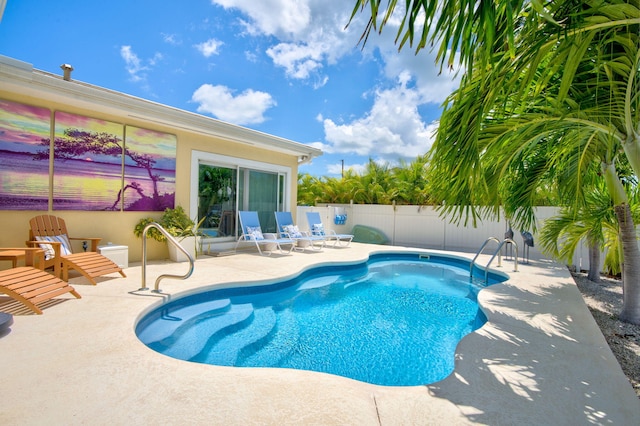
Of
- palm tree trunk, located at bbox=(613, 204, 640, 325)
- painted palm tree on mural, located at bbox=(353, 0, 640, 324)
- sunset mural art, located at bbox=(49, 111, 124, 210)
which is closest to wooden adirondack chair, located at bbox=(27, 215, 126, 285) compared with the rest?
sunset mural art, located at bbox=(49, 111, 124, 210)

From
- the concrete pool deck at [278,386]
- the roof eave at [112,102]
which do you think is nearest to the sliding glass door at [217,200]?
the roof eave at [112,102]

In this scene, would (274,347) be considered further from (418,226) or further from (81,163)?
(418,226)

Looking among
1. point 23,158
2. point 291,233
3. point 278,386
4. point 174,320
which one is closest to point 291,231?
point 291,233

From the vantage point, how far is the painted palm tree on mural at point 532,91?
71.0 inches

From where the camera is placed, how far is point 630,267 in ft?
15.3

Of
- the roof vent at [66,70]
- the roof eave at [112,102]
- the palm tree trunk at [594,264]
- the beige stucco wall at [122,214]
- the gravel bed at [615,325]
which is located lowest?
the gravel bed at [615,325]

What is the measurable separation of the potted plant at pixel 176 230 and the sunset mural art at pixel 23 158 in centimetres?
196

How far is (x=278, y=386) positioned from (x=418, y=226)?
41.4 ft

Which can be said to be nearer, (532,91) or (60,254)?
(532,91)

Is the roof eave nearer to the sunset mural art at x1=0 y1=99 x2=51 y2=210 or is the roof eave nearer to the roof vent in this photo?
the roof vent

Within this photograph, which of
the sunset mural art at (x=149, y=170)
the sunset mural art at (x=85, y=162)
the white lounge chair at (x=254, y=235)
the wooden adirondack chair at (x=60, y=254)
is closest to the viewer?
the wooden adirondack chair at (x=60, y=254)

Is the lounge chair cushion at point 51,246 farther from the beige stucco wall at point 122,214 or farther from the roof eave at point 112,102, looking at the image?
the roof eave at point 112,102

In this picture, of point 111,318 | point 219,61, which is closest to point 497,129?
point 111,318

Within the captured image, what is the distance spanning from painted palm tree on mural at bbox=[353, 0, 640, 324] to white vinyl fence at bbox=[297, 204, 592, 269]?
7288 mm
